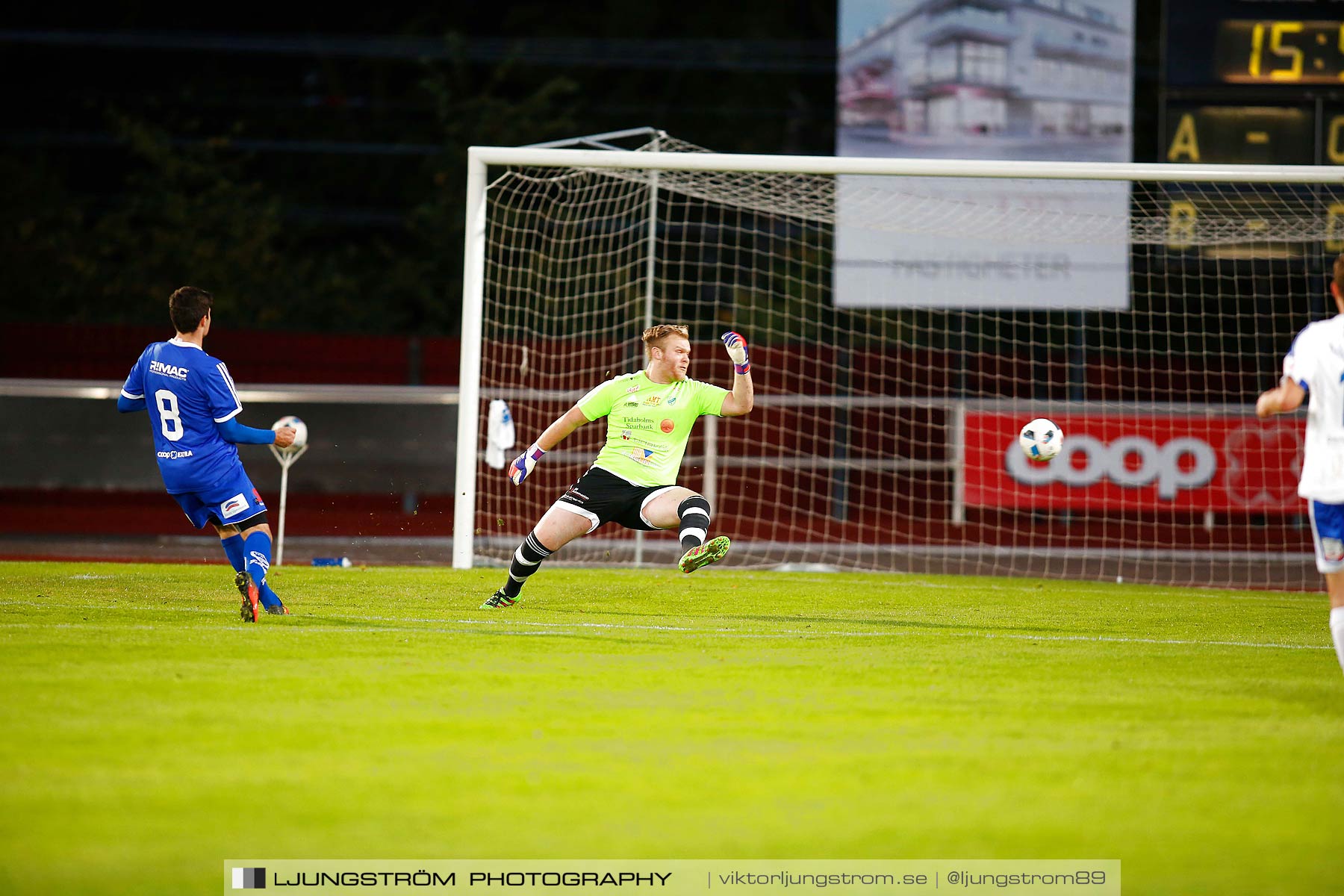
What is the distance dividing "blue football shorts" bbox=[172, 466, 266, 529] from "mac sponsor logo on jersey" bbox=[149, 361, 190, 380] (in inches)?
22.8

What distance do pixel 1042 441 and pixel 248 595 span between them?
5.29 meters

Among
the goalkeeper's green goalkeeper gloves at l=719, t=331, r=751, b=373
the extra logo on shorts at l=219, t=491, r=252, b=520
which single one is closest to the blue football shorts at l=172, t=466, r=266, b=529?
the extra logo on shorts at l=219, t=491, r=252, b=520

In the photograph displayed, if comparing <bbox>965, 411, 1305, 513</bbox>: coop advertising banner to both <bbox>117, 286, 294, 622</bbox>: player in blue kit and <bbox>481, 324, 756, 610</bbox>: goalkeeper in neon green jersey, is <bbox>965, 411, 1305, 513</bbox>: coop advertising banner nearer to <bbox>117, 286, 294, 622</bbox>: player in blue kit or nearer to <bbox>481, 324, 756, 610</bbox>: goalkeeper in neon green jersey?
<bbox>481, 324, 756, 610</bbox>: goalkeeper in neon green jersey

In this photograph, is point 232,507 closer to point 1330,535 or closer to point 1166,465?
point 1330,535

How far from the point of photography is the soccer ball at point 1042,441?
30.8 feet

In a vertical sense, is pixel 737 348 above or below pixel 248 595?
above

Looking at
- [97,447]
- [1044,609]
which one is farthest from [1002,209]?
[97,447]

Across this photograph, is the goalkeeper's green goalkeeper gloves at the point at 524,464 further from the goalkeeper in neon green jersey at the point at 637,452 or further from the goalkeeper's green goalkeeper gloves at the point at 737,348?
the goalkeeper's green goalkeeper gloves at the point at 737,348

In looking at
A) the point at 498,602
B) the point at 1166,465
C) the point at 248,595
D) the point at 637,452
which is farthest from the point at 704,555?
the point at 1166,465

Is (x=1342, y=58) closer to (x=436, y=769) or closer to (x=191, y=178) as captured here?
(x=436, y=769)

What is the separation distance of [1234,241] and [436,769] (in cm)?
1065

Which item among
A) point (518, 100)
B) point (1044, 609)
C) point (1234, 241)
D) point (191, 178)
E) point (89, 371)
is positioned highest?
point (518, 100)

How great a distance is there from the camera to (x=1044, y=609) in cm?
902

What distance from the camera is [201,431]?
7.37 m
